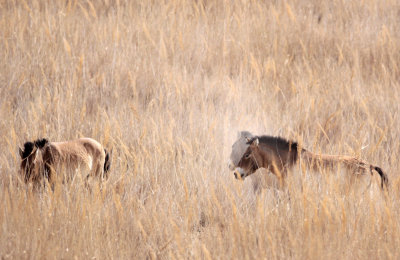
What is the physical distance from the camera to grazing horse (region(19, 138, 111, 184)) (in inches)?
112

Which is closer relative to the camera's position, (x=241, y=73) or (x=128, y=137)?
(x=128, y=137)

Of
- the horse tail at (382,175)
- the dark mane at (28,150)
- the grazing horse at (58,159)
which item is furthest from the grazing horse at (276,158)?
the dark mane at (28,150)

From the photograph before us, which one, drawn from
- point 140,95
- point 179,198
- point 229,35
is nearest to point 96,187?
point 179,198

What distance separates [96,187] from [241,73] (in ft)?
8.88

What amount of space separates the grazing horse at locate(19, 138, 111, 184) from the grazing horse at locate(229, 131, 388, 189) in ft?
2.92

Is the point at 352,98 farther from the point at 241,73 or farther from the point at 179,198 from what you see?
the point at 179,198

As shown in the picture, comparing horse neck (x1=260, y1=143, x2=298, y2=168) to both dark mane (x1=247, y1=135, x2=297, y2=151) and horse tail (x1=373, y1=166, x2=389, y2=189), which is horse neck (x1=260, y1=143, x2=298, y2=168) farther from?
horse tail (x1=373, y1=166, x2=389, y2=189)

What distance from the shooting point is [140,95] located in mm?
5078

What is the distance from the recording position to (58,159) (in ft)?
9.70

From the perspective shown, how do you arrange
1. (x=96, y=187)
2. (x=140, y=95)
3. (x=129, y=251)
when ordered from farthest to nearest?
(x=140, y=95) < (x=96, y=187) < (x=129, y=251)

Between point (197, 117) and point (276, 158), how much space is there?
1.35m

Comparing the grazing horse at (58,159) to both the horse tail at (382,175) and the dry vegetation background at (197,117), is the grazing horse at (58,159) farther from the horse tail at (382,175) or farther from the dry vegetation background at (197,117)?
the horse tail at (382,175)

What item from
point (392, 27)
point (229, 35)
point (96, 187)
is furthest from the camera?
point (392, 27)

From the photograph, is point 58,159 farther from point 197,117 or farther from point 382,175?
point 382,175
